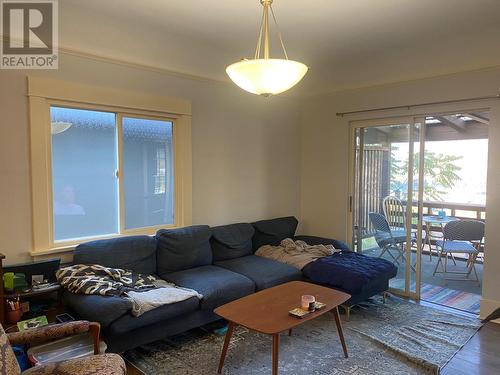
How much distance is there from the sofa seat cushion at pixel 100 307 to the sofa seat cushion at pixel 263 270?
1.21m

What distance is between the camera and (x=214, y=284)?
294 cm

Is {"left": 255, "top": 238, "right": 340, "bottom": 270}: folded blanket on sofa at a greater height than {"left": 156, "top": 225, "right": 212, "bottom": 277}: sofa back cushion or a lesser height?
lesser

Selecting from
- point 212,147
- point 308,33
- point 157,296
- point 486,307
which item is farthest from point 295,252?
point 308,33

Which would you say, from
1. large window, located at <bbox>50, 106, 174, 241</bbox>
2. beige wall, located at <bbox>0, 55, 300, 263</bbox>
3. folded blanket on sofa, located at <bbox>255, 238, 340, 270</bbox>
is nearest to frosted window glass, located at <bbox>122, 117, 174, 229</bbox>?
→ large window, located at <bbox>50, 106, 174, 241</bbox>

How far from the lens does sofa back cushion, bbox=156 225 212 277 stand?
3270 millimetres

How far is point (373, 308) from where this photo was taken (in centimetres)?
353

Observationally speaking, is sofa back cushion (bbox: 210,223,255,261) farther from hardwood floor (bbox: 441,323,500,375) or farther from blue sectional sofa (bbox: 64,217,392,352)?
hardwood floor (bbox: 441,323,500,375)

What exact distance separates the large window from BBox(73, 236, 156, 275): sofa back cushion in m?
0.27

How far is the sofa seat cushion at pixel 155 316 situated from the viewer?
2332 mm

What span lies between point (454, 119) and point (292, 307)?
4.22 metres

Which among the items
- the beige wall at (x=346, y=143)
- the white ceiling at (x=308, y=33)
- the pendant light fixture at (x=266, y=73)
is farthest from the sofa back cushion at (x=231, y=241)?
the pendant light fixture at (x=266, y=73)

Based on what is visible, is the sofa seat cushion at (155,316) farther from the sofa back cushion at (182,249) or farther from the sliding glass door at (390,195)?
the sliding glass door at (390,195)

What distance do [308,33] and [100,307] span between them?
8.87 ft

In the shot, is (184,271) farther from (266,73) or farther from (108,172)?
(266,73)
